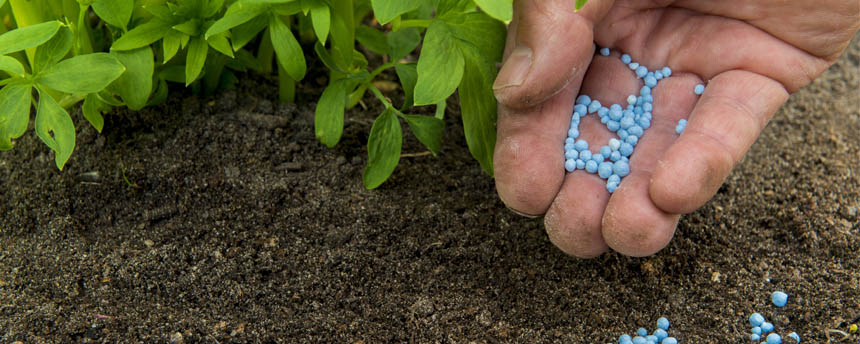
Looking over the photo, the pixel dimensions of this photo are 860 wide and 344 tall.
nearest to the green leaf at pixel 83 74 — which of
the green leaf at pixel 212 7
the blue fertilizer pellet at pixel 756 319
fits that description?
the green leaf at pixel 212 7

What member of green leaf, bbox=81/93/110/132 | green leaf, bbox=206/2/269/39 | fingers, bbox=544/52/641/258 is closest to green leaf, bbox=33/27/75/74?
green leaf, bbox=81/93/110/132

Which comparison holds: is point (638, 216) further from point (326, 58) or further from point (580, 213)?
point (326, 58)

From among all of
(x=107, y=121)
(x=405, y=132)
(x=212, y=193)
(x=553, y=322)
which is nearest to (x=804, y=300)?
(x=553, y=322)

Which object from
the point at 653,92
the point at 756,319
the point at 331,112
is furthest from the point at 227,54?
the point at 756,319

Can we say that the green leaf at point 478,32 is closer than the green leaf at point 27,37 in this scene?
No

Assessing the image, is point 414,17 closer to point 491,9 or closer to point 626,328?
point 491,9

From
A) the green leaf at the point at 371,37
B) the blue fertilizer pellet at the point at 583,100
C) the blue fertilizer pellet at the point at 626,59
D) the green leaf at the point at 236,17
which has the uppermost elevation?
the green leaf at the point at 236,17

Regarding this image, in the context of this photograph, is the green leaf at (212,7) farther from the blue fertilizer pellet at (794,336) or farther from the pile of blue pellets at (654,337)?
the blue fertilizer pellet at (794,336)

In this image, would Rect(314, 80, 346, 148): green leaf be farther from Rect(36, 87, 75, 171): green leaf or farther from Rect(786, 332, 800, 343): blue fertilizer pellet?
Rect(786, 332, 800, 343): blue fertilizer pellet

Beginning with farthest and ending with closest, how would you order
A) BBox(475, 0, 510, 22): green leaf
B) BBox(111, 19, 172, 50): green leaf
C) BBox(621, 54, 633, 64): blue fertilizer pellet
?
BBox(621, 54, 633, 64): blue fertilizer pellet → BBox(111, 19, 172, 50): green leaf → BBox(475, 0, 510, 22): green leaf
